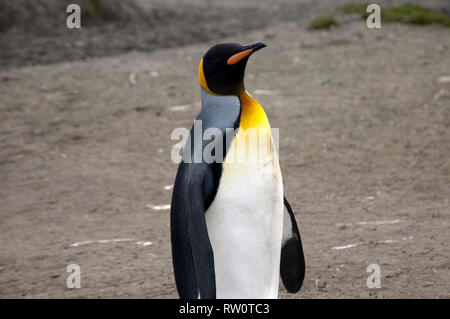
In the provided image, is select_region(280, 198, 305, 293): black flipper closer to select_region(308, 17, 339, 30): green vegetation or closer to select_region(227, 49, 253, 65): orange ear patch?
select_region(227, 49, 253, 65): orange ear patch

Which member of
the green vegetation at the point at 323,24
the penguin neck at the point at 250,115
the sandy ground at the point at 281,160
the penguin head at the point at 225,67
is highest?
the green vegetation at the point at 323,24

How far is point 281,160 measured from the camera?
5.06 metres

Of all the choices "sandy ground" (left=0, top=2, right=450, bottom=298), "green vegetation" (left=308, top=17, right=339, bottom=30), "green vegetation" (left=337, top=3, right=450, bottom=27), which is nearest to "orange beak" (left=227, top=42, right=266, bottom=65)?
"sandy ground" (left=0, top=2, right=450, bottom=298)

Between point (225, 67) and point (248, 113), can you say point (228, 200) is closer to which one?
point (248, 113)

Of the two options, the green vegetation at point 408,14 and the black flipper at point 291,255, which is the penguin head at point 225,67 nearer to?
the black flipper at point 291,255

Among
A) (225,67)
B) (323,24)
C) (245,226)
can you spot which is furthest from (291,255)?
(323,24)

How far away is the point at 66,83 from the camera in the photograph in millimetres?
7805

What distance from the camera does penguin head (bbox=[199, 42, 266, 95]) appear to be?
2.32m

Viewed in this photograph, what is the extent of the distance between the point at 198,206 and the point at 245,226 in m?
0.24

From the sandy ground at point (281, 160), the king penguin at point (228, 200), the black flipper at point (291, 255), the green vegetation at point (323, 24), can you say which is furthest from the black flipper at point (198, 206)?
the green vegetation at point (323, 24)

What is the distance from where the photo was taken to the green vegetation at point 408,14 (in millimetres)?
9719

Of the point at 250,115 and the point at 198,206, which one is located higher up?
the point at 250,115
